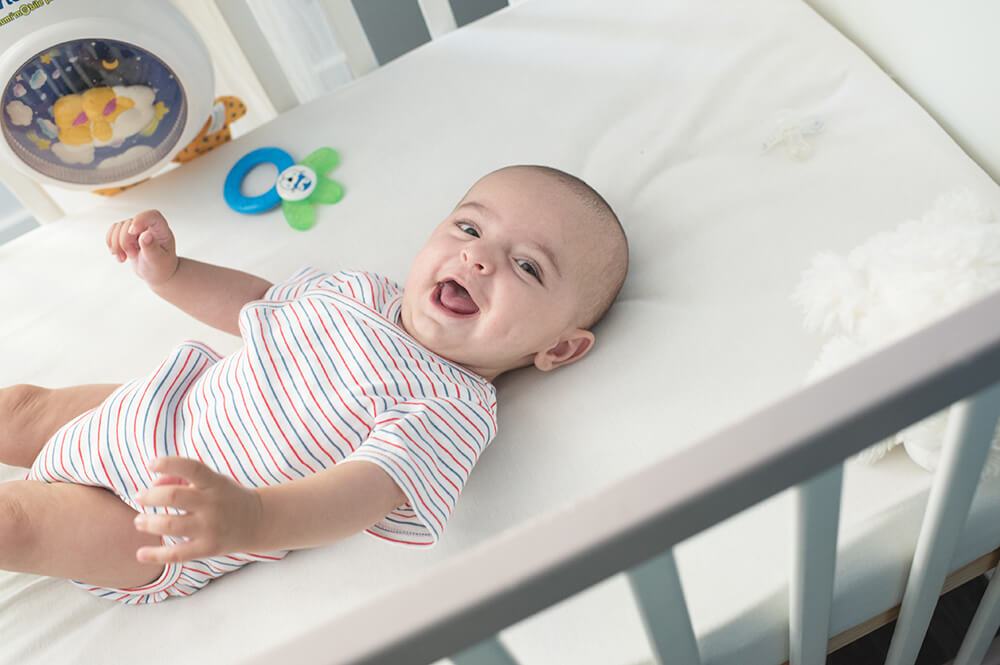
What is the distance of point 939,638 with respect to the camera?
41.3 inches

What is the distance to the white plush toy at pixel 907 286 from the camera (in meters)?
0.69

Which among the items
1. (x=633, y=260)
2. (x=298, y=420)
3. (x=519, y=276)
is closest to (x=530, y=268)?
(x=519, y=276)

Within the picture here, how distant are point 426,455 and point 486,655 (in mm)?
336

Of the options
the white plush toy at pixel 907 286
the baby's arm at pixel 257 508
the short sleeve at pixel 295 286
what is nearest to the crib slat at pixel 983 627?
the white plush toy at pixel 907 286

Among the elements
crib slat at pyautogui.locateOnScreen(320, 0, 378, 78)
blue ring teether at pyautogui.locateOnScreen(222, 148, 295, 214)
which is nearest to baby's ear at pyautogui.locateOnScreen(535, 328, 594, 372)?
blue ring teether at pyautogui.locateOnScreen(222, 148, 295, 214)

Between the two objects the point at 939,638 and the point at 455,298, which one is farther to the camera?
the point at 939,638

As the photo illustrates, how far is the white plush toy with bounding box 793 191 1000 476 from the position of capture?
688mm

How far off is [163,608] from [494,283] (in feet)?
1.57

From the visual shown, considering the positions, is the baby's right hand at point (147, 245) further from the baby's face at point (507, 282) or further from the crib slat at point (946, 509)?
the crib slat at point (946, 509)

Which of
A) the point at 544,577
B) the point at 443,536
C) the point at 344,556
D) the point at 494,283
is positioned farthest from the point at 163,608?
the point at 544,577

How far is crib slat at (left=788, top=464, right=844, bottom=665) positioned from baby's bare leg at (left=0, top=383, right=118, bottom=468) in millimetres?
804

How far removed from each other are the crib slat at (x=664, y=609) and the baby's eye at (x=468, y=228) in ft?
1.60

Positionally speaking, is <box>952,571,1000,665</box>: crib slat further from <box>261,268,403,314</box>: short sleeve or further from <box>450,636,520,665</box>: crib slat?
<box>261,268,403,314</box>: short sleeve

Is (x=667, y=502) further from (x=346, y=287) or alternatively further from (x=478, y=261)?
(x=346, y=287)
